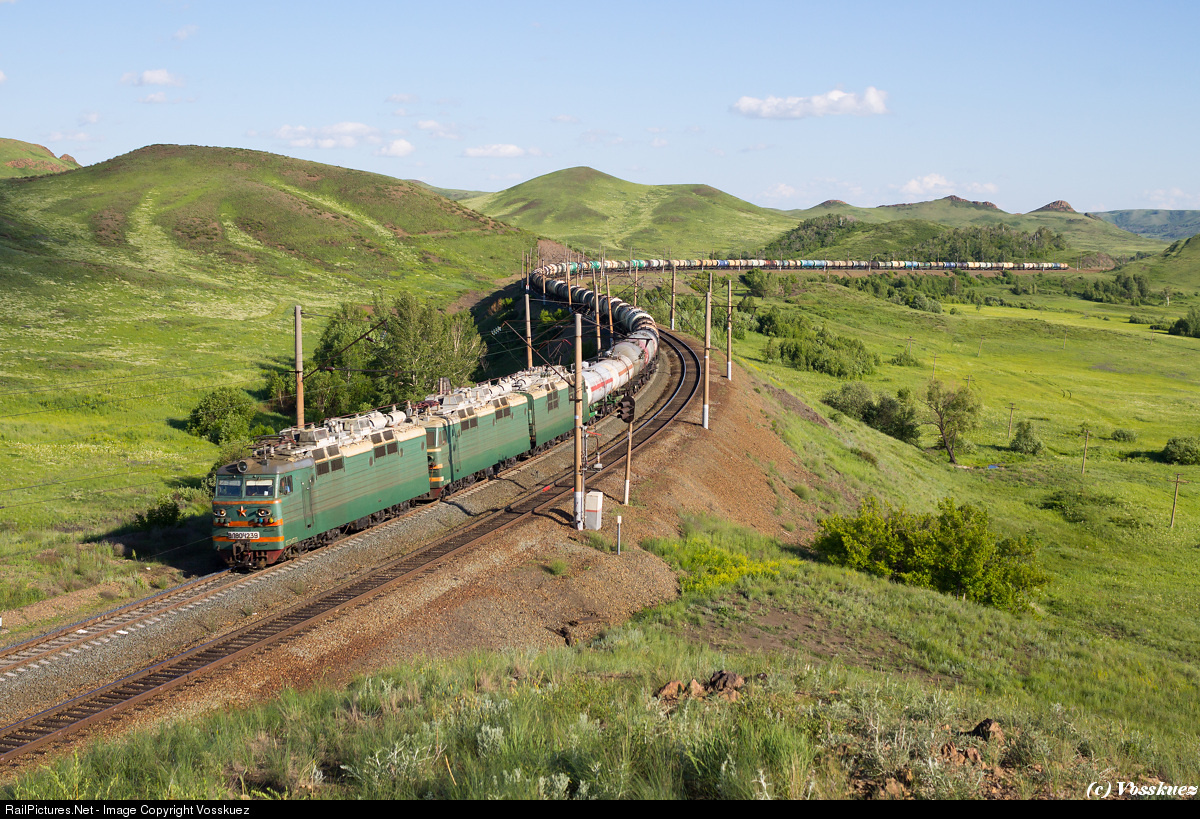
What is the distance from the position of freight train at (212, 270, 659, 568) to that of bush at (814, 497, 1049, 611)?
14.5 meters

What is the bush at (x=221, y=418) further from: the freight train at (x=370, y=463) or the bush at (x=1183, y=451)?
the bush at (x=1183, y=451)

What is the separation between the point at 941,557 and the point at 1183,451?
173ft

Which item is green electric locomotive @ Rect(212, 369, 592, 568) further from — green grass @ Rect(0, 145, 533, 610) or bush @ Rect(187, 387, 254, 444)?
bush @ Rect(187, 387, 254, 444)

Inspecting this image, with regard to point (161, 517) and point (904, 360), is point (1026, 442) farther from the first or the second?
point (161, 517)

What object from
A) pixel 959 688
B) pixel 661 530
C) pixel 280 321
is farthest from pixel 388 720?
pixel 280 321

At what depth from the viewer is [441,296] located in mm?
122625

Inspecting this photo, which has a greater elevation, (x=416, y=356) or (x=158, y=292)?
(x=158, y=292)

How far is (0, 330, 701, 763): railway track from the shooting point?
15.4 m

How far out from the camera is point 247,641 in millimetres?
19438

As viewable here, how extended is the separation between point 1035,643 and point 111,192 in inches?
7299

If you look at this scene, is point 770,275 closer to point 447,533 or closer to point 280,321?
point 280,321

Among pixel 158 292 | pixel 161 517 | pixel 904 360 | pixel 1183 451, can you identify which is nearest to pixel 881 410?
pixel 1183 451

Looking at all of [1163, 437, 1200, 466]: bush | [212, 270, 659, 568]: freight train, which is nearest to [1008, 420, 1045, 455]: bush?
[1163, 437, 1200, 466]: bush

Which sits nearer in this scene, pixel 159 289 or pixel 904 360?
pixel 159 289
